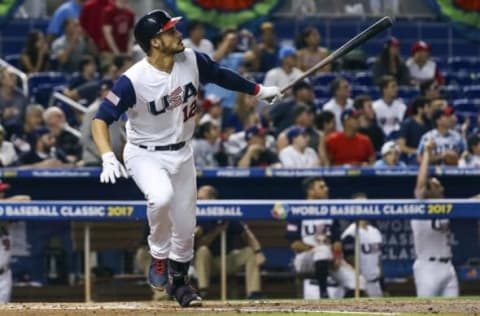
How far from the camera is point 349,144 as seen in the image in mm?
15875

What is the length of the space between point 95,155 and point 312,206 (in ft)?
8.66

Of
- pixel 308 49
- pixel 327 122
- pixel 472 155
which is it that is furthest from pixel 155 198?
pixel 308 49

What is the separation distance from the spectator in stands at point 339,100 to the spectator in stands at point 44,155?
267cm

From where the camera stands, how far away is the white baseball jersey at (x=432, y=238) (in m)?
14.0

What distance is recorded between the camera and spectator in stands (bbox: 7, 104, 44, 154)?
1608cm

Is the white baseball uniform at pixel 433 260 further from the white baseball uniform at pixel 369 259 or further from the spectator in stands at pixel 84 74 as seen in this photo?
the spectator in stands at pixel 84 74

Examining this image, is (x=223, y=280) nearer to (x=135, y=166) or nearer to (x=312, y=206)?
(x=312, y=206)

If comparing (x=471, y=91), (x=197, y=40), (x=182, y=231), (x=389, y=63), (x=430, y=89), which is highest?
(x=197, y=40)

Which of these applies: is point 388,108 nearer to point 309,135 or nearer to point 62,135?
point 309,135

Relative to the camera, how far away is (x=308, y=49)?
1820 cm

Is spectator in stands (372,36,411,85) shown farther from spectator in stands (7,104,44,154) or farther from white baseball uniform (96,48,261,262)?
white baseball uniform (96,48,261,262)

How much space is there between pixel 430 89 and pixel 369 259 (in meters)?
3.96

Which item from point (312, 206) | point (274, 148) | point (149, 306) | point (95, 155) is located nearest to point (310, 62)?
point (274, 148)

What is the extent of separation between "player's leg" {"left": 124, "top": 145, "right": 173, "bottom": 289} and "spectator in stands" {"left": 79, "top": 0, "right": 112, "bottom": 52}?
7.54 metres
